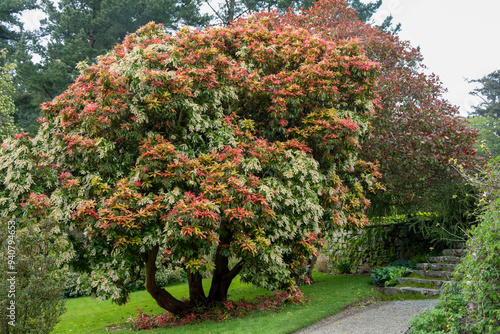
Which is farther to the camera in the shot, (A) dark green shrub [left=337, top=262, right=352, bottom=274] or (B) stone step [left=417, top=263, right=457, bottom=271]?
(A) dark green shrub [left=337, top=262, right=352, bottom=274]

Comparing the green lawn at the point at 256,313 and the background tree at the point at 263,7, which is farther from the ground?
the background tree at the point at 263,7

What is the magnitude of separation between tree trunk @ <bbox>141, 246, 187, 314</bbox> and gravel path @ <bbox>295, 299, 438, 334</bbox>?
10.3 ft

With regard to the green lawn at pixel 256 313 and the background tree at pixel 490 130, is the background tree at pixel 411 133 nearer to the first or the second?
the green lawn at pixel 256 313

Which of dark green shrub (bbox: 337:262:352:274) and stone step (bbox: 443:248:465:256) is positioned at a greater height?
stone step (bbox: 443:248:465:256)

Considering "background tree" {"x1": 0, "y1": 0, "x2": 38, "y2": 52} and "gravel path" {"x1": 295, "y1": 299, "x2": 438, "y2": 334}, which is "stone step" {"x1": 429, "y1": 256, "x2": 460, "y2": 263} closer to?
"gravel path" {"x1": 295, "y1": 299, "x2": 438, "y2": 334}

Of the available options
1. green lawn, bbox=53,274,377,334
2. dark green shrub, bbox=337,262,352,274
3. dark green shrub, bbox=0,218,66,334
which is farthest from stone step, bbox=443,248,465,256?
dark green shrub, bbox=0,218,66,334

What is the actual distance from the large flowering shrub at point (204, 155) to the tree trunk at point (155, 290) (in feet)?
0.11

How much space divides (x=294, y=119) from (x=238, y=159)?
96.5 inches

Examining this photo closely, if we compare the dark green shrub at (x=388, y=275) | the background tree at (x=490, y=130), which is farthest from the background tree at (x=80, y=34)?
the background tree at (x=490, y=130)

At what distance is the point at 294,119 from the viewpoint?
28.2 feet

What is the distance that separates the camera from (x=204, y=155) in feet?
22.6

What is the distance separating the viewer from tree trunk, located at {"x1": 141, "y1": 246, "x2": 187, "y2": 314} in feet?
25.2

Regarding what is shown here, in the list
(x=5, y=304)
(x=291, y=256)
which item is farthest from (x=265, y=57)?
(x=5, y=304)

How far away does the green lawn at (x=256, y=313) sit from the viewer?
282 inches
